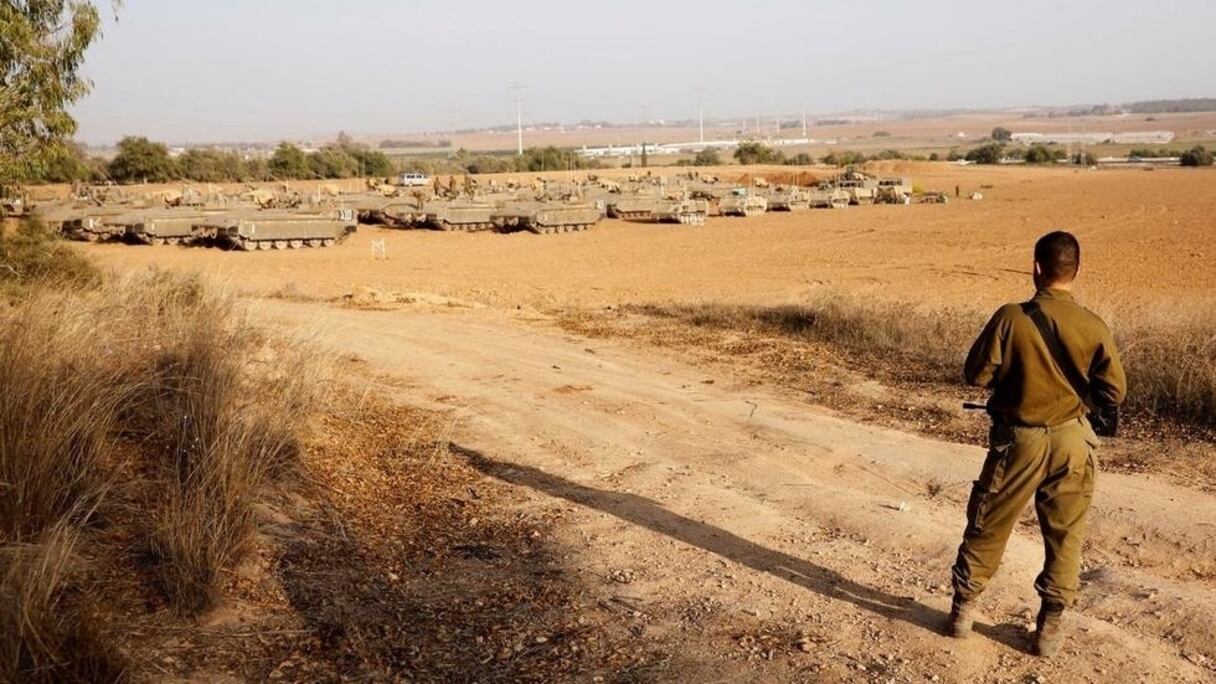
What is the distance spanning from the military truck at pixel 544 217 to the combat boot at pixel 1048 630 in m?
32.9

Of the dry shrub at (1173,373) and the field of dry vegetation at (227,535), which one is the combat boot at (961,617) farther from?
the dry shrub at (1173,373)

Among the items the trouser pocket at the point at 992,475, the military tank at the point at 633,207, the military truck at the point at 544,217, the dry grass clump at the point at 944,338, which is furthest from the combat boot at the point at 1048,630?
the military tank at the point at 633,207

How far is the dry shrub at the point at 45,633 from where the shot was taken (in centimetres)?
325

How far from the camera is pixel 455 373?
10289mm

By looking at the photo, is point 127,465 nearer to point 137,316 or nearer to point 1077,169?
point 137,316

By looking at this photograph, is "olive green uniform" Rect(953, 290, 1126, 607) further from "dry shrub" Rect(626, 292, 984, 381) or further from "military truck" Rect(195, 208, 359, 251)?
"military truck" Rect(195, 208, 359, 251)

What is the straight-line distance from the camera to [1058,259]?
4.15 metres

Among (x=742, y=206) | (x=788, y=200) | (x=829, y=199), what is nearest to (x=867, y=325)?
(x=742, y=206)

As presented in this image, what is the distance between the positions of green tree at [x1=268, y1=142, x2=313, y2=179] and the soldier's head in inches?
2690

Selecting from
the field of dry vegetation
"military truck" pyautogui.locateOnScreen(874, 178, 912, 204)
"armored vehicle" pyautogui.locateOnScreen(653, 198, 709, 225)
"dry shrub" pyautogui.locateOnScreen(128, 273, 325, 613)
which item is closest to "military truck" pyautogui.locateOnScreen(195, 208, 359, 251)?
"armored vehicle" pyautogui.locateOnScreen(653, 198, 709, 225)

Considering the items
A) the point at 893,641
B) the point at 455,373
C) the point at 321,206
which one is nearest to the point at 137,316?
the point at 455,373

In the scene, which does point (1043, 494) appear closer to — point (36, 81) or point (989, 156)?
point (36, 81)

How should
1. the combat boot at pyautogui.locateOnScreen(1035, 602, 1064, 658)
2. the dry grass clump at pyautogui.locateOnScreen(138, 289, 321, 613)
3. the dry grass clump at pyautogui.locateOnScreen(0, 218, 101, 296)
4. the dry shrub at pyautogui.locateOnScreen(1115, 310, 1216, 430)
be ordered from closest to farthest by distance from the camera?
1. the combat boot at pyautogui.locateOnScreen(1035, 602, 1064, 658)
2. the dry grass clump at pyautogui.locateOnScreen(138, 289, 321, 613)
3. the dry shrub at pyautogui.locateOnScreen(1115, 310, 1216, 430)
4. the dry grass clump at pyautogui.locateOnScreen(0, 218, 101, 296)

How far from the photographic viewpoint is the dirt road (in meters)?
4.18
